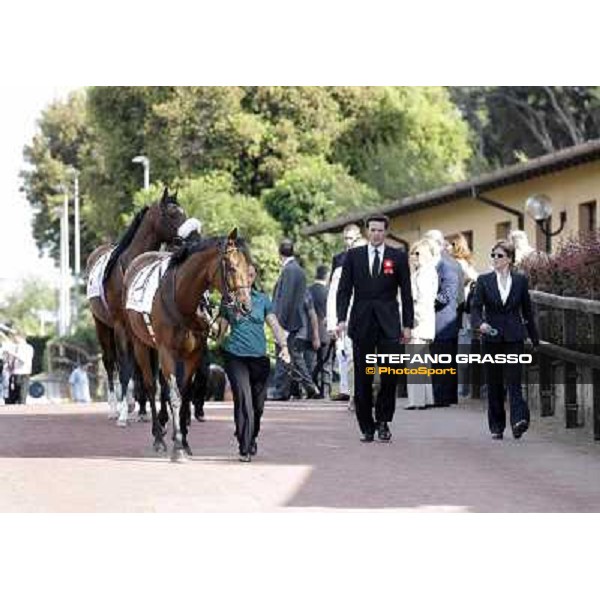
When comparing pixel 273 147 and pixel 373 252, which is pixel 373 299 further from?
pixel 273 147

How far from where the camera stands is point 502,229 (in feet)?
122

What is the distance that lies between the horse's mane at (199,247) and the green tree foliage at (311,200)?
30.9 metres

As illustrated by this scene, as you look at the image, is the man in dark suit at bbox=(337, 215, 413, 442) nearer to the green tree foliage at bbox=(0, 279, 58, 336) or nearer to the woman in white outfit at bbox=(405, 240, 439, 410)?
the woman in white outfit at bbox=(405, 240, 439, 410)

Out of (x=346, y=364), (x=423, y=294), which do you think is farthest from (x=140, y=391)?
(x=346, y=364)

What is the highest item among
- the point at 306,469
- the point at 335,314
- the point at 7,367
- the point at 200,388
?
the point at 335,314

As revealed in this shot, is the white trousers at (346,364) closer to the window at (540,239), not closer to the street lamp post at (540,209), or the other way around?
the street lamp post at (540,209)

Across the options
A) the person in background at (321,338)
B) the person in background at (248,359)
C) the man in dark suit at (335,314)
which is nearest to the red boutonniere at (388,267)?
the person in background at (248,359)

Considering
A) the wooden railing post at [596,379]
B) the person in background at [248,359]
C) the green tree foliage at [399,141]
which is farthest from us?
the green tree foliage at [399,141]

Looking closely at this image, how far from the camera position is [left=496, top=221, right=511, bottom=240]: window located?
36.9 m

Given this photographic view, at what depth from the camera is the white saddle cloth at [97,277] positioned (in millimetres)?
23969

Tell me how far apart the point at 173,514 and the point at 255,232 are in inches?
1411

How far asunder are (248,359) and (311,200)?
112 feet

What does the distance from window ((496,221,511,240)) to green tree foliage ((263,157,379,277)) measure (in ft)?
45.0

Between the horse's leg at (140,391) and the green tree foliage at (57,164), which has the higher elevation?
the green tree foliage at (57,164)
